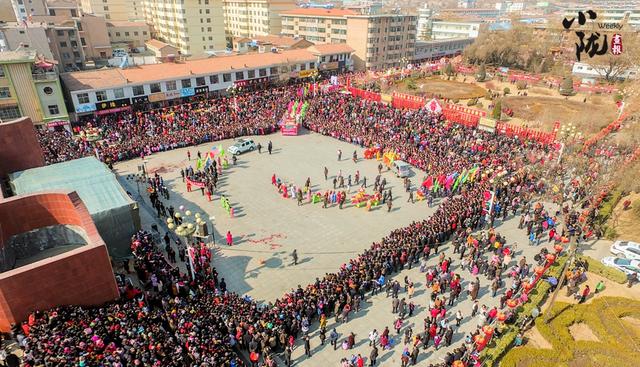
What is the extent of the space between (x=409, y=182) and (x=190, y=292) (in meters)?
17.6

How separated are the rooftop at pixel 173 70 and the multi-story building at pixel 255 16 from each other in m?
33.6

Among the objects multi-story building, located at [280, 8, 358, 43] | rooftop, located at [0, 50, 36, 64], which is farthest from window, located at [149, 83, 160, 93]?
multi-story building, located at [280, 8, 358, 43]

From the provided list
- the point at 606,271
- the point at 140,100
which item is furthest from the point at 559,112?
the point at 140,100

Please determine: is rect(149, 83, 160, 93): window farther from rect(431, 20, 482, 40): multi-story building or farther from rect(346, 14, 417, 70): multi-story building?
rect(431, 20, 482, 40): multi-story building

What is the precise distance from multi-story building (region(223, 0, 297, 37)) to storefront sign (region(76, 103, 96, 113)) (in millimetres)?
55815

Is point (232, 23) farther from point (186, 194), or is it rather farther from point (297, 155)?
point (186, 194)

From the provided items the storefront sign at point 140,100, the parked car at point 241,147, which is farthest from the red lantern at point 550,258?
the storefront sign at point 140,100

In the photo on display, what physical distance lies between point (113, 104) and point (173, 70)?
25.8 ft

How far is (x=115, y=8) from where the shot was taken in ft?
288

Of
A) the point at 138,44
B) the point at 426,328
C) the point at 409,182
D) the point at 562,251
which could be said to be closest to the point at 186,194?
the point at 409,182

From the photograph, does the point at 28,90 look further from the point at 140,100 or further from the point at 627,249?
the point at 627,249

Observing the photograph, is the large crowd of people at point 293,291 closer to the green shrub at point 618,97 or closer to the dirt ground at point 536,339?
the dirt ground at point 536,339

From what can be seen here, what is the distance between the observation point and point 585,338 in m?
16.7

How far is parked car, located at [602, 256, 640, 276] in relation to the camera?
19.8m
